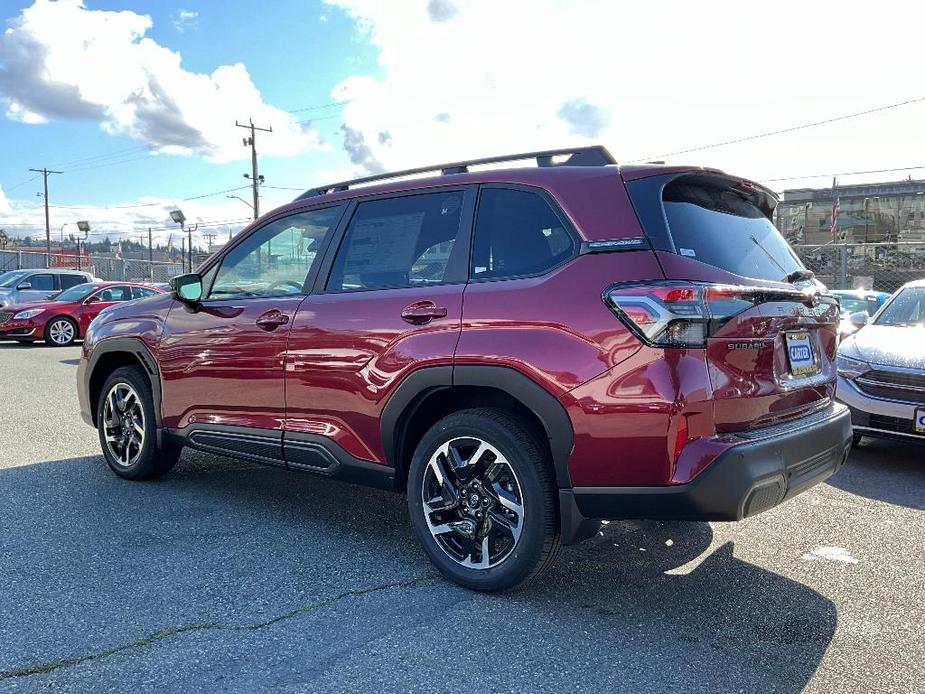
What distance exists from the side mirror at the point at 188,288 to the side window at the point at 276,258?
0.08 metres

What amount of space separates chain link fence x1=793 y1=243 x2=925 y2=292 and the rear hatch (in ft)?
43.8

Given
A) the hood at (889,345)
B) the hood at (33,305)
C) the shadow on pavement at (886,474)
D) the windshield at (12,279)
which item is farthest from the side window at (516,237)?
the windshield at (12,279)

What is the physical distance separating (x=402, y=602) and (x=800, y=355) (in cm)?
203

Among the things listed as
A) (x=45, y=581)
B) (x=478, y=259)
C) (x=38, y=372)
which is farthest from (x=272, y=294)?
(x=38, y=372)

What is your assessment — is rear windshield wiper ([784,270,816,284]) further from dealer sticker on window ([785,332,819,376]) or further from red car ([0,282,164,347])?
red car ([0,282,164,347])

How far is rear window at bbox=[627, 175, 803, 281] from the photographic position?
3008mm

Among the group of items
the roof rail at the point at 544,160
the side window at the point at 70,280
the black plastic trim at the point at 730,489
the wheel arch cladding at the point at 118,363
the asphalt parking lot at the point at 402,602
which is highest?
the roof rail at the point at 544,160

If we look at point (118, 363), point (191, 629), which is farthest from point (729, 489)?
point (118, 363)

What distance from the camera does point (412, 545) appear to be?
389cm

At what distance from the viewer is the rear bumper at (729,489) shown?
9.12 feet

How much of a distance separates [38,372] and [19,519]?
777 centimetres

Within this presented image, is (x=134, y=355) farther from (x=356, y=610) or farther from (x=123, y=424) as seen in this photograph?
(x=356, y=610)

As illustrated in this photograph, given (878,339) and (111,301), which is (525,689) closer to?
(878,339)

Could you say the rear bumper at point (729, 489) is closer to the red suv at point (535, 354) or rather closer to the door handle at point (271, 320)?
the red suv at point (535, 354)
